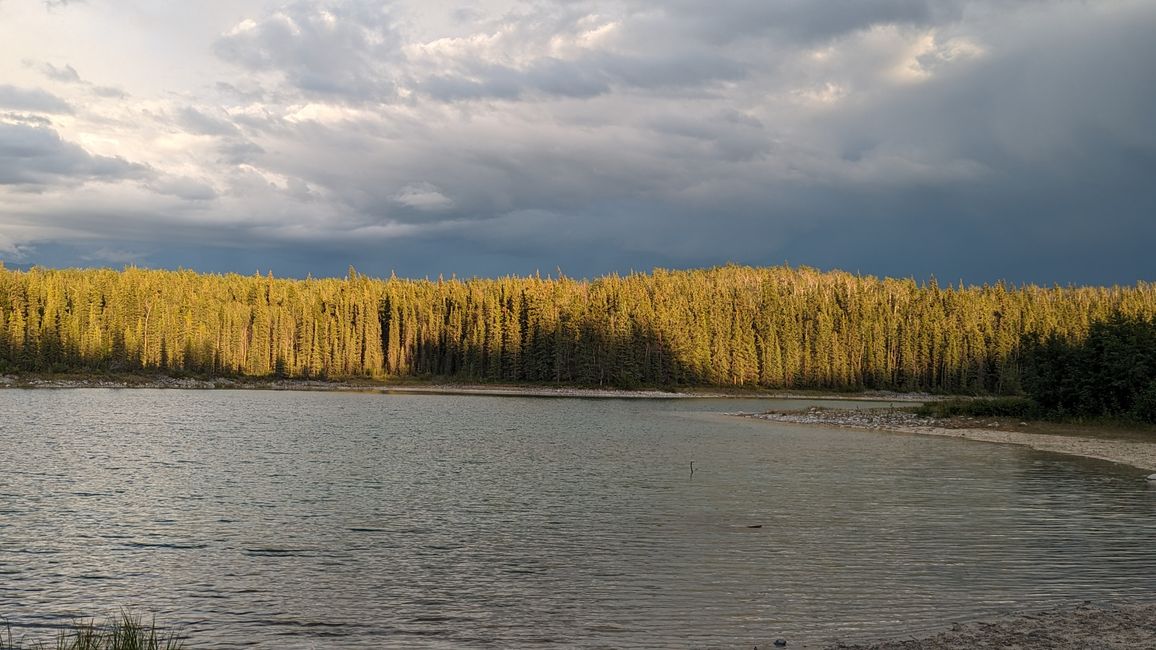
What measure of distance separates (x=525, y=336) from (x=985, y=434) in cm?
12151

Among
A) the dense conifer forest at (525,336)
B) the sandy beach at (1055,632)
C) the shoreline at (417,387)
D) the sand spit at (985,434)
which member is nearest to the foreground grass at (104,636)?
the sandy beach at (1055,632)

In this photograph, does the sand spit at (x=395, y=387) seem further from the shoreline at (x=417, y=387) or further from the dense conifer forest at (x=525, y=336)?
the dense conifer forest at (x=525, y=336)

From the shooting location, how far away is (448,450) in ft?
173

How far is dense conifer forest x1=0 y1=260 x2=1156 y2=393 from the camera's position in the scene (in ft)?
551

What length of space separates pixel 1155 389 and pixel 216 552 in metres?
64.5

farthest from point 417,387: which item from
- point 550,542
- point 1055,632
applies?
point 1055,632

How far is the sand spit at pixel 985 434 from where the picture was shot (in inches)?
1996

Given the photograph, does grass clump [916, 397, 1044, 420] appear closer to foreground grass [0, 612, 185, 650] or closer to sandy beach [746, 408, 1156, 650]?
sandy beach [746, 408, 1156, 650]

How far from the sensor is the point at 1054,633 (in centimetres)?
1517

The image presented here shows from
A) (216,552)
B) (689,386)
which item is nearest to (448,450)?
(216,552)

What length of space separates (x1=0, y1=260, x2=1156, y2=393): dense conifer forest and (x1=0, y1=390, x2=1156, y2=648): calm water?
121584 mm

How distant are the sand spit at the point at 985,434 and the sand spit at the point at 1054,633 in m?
31.6

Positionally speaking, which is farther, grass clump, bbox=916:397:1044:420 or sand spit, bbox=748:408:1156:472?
grass clump, bbox=916:397:1044:420

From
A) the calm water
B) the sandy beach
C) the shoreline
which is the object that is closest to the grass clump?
the calm water
